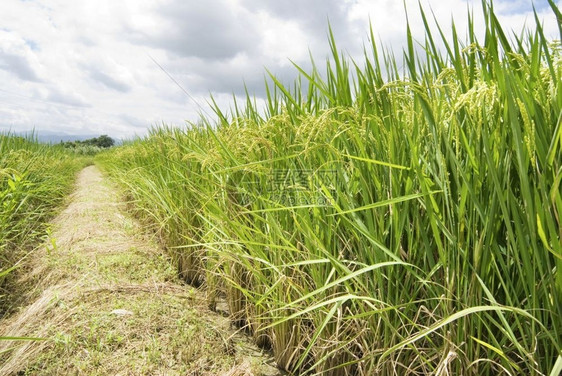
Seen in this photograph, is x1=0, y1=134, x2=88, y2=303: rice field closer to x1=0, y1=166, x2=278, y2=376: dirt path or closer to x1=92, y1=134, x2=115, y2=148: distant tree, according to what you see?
x1=0, y1=166, x2=278, y2=376: dirt path

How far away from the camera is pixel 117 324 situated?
2209 mm

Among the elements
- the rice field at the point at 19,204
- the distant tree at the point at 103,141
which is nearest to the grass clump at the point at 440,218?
the rice field at the point at 19,204

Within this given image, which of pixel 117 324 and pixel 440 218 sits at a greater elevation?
pixel 440 218

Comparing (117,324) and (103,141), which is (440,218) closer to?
(117,324)

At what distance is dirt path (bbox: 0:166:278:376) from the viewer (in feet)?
6.31

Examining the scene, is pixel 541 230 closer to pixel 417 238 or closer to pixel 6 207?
pixel 417 238

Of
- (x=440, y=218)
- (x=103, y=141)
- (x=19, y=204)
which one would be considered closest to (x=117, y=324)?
(x=440, y=218)

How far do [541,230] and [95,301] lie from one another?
237cm

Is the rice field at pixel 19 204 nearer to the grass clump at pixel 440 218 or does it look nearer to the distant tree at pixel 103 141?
the grass clump at pixel 440 218

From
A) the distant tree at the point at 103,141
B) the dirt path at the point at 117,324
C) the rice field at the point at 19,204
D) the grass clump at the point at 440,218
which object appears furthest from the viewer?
the distant tree at the point at 103,141

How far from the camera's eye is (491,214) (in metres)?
0.98

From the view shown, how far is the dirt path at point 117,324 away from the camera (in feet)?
6.31

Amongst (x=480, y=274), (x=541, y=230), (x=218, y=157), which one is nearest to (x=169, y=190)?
(x=218, y=157)

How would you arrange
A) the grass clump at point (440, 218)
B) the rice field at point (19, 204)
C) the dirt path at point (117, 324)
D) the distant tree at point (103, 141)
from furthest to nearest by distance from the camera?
the distant tree at point (103, 141)
the rice field at point (19, 204)
the dirt path at point (117, 324)
the grass clump at point (440, 218)
